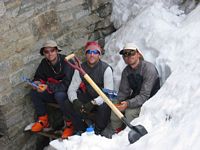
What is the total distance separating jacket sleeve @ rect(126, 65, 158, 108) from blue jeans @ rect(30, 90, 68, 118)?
3.73ft

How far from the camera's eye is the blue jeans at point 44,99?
6.10m

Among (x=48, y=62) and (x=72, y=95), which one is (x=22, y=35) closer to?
(x=48, y=62)

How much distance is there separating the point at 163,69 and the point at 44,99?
6.19 ft

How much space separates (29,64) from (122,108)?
5.45ft

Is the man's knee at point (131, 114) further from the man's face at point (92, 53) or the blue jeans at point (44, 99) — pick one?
the blue jeans at point (44, 99)

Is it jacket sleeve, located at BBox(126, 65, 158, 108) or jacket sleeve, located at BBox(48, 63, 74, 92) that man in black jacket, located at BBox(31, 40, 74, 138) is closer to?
jacket sleeve, located at BBox(48, 63, 74, 92)

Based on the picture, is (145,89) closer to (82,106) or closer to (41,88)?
(82,106)

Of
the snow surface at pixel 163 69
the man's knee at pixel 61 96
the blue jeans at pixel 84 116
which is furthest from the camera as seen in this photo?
the man's knee at pixel 61 96

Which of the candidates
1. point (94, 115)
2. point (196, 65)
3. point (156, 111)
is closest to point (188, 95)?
point (156, 111)

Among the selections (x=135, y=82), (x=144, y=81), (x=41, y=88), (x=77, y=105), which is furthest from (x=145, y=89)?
(x=41, y=88)

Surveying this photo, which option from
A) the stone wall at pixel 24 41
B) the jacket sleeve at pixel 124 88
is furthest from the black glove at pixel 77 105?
the stone wall at pixel 24 41

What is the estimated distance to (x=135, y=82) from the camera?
220 inches

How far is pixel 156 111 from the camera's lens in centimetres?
457

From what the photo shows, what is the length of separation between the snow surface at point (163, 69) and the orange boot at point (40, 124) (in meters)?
1.26
